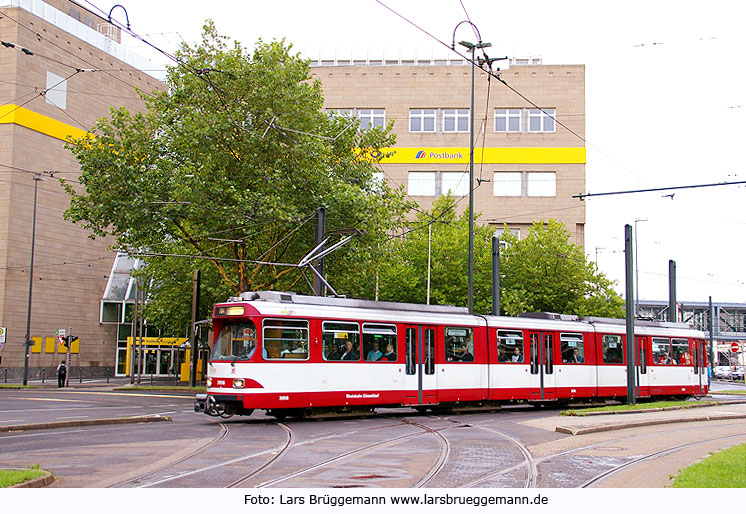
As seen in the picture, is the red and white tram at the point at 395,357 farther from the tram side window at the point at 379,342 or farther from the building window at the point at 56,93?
the building window at the point at 56,93

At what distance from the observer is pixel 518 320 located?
2503 cm

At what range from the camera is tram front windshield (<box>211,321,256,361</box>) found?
18.4 metres

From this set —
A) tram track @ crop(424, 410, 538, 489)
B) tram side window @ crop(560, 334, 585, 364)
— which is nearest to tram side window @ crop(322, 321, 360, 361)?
tram track @ crop(424, 410, 538, 489)

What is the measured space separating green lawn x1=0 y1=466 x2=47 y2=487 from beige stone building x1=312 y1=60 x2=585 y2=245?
157 ft

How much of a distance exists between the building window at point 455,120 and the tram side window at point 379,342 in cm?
4098

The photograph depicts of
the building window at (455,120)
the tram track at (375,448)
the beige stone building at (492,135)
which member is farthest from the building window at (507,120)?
the tram track at (375,448)

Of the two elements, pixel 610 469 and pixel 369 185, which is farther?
pixel 369 185

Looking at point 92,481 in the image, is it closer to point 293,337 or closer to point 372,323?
point 293,337

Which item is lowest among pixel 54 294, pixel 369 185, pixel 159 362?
pixel 159 362

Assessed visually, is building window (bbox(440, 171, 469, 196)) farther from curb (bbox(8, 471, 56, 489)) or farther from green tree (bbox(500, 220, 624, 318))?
curb (bbox(8, 471, 56, 489))

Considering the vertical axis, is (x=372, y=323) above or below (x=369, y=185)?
below

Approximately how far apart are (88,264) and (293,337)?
143 ft

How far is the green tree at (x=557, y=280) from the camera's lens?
4400cm

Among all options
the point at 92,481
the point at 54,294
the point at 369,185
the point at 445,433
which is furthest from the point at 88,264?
the point at 92,481
